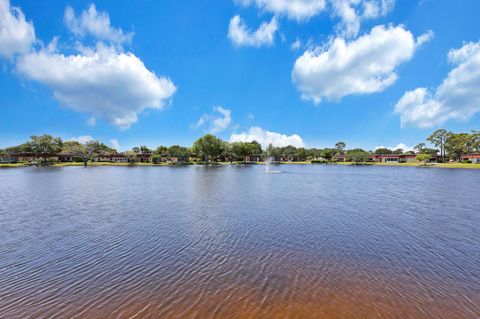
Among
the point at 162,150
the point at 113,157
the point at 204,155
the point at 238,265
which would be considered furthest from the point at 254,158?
the point at 238,265

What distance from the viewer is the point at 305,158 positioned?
157375 millimetres

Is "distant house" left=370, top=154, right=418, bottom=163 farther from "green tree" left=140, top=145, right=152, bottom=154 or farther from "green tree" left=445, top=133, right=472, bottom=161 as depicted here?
"green tree" left=140, top=145, right=152, bottom=154

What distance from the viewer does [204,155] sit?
399 ft

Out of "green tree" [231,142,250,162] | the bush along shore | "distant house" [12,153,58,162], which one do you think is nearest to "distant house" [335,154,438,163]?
the bush along shore

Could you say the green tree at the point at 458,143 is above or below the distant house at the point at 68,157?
above

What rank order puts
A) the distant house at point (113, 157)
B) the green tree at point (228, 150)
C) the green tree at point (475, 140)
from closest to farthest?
the green tree at point (475, 140) → the distant house at point (113, 157) → the green tree at point (228, 150)

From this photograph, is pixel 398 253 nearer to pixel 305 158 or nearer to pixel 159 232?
pixel 159 232

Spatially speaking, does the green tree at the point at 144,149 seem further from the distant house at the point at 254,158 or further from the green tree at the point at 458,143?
the green tree at the point at 458,143

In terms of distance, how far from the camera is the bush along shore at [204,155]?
9434 centimetres

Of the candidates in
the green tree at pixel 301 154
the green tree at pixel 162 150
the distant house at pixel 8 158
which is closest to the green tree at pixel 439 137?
the green tree at pixel 301 154

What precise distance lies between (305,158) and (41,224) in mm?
154762

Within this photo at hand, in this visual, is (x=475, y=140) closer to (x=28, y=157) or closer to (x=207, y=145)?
(x=207, y=145)

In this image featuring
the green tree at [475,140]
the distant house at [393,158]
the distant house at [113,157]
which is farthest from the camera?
the distant house at [393,158]

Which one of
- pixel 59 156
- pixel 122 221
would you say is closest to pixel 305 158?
pixel 59 156
